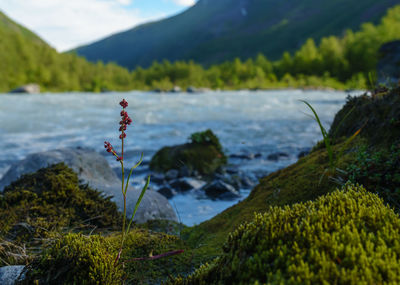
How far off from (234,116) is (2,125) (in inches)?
563

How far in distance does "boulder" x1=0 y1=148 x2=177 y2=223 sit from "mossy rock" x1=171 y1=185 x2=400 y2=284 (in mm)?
2675

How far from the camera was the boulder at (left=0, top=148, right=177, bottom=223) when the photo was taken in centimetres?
446

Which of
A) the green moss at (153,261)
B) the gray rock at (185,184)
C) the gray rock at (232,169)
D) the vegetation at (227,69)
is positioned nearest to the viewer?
the green moss at (153,261)

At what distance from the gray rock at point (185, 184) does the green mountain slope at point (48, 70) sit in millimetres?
83806

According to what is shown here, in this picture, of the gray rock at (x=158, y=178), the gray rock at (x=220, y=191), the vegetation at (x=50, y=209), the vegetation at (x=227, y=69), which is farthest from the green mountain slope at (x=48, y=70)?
the vegetation at (x=50, y=209)

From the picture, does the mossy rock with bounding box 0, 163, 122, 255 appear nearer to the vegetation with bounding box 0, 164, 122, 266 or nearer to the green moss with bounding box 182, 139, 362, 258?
the vegetation with bounding box 0, 164, 122, 266

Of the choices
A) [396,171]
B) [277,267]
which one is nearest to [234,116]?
[396,171]

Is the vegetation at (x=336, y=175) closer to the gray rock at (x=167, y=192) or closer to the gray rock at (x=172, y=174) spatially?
the gray rock at (x=167, y=192)

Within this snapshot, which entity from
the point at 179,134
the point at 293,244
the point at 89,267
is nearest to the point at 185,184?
the point at 89,267

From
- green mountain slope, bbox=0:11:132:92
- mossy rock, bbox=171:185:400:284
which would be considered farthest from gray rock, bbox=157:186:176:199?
green mountain slope, bbox=0:11:132:92

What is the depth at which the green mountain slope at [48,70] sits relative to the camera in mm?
89938

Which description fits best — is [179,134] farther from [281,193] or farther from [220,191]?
[281,193]

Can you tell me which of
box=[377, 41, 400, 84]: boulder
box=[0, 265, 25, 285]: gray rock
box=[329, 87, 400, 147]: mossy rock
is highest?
box=[377, 41, 400, 84]: boulder

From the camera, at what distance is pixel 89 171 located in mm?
5363
